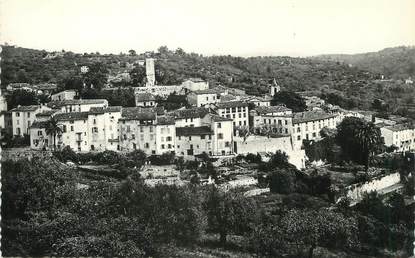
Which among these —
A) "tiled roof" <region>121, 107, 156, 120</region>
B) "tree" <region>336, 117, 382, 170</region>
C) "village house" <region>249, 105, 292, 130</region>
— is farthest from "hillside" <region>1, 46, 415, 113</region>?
"tree" <region>336, 117, 382, 170</region>

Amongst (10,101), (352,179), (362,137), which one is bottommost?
(352,179)

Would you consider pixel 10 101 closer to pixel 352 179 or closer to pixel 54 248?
pixel 54 248

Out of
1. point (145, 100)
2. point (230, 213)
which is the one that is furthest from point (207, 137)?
point (230, 213)

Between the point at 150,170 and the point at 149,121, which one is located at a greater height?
the point at 149,121

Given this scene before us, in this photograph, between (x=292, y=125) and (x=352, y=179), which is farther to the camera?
(x=292, y=125)

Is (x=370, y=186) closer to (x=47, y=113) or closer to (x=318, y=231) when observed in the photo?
(x=318, y=231)

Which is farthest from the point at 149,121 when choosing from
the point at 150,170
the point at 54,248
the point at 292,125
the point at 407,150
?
the point at 407,150

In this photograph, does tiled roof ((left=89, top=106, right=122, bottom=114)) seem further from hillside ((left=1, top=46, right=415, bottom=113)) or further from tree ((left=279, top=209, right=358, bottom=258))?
tree ((left=279, top=209, right=358, bottom=258))
